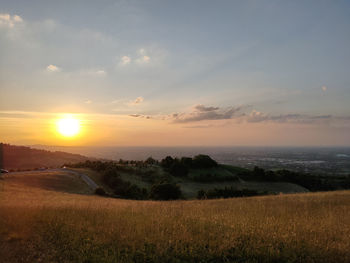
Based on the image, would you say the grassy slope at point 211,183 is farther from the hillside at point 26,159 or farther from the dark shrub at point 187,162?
the hillside at point 26,159

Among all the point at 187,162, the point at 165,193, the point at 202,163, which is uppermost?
the point at 187,162

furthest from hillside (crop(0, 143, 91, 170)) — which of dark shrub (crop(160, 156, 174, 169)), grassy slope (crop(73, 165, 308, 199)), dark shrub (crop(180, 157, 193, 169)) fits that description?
grassy slope (crop(73, 165, 308, 199))

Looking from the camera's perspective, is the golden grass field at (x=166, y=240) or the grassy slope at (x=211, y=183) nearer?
the golden grass field at (x=166, y=240)

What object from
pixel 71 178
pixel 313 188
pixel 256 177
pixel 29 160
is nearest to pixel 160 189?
pixel 71 178

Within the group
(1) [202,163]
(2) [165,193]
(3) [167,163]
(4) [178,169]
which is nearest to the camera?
(2) [165,193]

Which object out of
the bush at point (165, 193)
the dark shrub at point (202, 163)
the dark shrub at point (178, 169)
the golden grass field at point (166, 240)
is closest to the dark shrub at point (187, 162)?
the dark shrub at point (202, 163)

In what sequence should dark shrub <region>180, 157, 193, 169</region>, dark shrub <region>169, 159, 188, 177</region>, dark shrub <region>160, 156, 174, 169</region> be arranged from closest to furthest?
dark shrub <region>169, 159, 188, 177</region>, dark shrub <region>160, 156, 174, 169</region>, dark shrub <region>180, 157, 193, 169</region>

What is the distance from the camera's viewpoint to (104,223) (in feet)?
22.7

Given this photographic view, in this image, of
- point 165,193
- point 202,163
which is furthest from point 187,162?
point 165,193

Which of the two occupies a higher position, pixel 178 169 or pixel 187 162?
pixel 187 162

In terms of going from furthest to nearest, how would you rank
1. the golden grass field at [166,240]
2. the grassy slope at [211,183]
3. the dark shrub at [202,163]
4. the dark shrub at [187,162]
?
1. the dark shrub at [202,163]
2. the dark shrub at [187,162]
3. the grassy slope at [211,183]
4. the golden grass field at [166,240]

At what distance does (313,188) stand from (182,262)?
7534 centimetres

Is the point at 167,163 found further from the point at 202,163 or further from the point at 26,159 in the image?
the point at 26,159

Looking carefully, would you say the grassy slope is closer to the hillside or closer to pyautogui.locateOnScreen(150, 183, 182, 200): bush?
pyautogui.locateOnScreen(150, 183, 182, 200): bush
